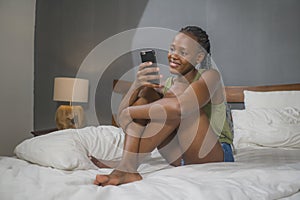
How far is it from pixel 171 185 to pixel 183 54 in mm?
684

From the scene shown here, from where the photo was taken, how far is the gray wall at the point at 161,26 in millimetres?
2537

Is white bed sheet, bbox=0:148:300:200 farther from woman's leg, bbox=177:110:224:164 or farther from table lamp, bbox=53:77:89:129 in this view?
table lamp, bbox=53:77:89:129

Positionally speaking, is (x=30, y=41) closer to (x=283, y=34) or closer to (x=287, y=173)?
(x=283, y=34)

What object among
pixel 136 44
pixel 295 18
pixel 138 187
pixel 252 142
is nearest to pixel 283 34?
pixel 295 18

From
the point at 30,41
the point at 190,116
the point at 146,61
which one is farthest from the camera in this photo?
the point at 30,41

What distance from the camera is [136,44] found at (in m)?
3.06

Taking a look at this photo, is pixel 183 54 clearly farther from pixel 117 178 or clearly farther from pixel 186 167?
pixel 117 178

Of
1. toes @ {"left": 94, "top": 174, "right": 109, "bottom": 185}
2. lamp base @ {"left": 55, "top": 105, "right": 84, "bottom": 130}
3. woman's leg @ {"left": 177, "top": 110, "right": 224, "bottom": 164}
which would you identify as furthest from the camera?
lamp base @ {"left": 55, "top": 105, "right": 84, "bottom": 130}

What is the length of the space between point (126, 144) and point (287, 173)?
0.54 meters

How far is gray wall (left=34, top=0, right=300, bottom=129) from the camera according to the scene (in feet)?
8.32

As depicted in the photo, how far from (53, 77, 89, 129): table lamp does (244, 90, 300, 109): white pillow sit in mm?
1296

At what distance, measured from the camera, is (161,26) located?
2.97 m

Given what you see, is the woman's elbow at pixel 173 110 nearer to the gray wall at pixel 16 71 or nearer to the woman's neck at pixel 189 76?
the woman's neck at pixel 189 76

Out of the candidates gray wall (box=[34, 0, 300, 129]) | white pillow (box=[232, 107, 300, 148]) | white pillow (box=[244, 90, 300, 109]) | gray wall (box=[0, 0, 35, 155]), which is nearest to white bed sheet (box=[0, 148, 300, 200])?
white pillow (box=[232, 107, 300, 148])
